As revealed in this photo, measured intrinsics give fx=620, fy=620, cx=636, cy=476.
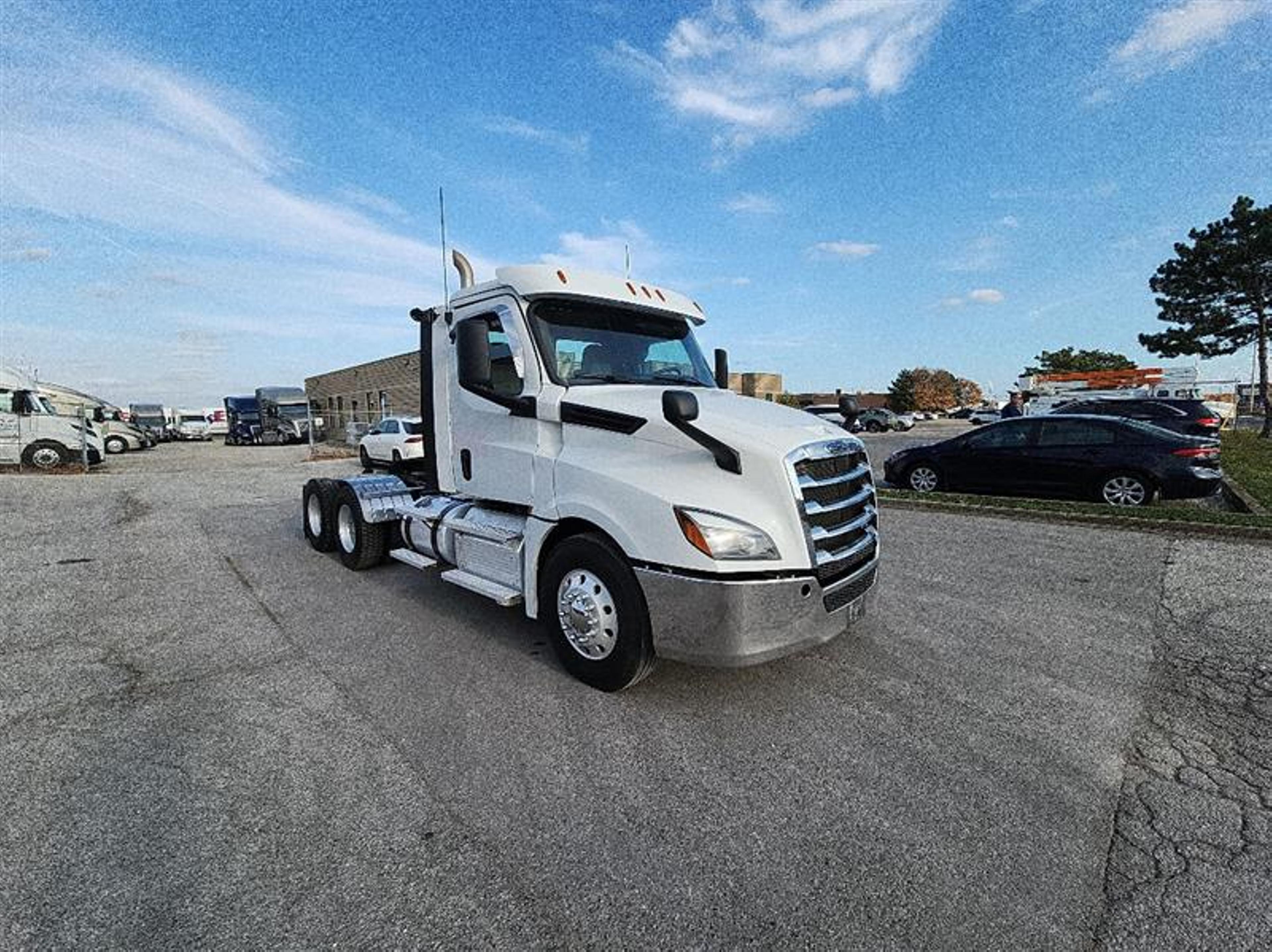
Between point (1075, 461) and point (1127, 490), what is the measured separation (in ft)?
2.62

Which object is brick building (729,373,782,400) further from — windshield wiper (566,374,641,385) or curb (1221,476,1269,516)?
windshield wiper (566,374,641,385)

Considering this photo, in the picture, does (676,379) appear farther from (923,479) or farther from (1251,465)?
(1251,465)

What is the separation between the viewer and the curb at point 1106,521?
726 centimetres

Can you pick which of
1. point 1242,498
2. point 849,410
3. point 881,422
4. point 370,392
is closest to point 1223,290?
point 881,422

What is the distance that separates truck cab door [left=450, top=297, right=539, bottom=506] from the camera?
4.19m

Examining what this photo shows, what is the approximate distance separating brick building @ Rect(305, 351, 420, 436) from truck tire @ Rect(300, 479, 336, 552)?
2058cm

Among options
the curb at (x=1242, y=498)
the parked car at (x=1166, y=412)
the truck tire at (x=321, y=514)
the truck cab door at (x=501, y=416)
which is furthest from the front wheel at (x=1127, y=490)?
the truck tire at (x=321, y=514)

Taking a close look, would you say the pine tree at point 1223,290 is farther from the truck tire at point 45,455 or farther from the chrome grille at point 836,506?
the truck tire at point 45,455

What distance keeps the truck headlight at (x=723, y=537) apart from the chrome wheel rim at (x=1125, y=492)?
29.8 feet

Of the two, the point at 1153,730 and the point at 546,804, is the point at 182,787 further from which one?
the point at 1153,730

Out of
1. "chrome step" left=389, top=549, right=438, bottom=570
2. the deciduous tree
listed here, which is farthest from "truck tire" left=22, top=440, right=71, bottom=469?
the deciduous tree

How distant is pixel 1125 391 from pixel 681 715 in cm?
4816

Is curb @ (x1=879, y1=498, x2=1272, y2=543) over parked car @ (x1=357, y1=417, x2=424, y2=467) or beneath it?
beneath

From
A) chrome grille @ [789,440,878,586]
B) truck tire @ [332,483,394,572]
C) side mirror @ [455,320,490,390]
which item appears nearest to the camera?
chrome grille @ [789,440,878,586]
